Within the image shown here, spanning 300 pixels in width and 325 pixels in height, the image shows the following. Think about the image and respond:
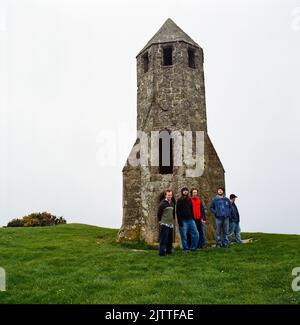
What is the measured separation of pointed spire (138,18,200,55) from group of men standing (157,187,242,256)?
10.1m

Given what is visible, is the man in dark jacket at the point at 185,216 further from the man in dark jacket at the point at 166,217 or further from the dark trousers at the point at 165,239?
the man in dark jacket at the point at 166,217

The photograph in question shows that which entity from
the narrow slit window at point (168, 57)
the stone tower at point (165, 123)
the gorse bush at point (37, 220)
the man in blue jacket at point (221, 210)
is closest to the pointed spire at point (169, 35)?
the stone tower at point (165, 123)

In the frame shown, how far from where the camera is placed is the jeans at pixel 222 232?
16812mm

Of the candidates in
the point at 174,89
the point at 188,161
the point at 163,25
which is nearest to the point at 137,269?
the point at 188,161

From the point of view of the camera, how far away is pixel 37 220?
38156 mm

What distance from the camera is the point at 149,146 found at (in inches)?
869

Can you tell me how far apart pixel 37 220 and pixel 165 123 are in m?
21.2

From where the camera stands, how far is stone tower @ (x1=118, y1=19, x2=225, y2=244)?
21453 mm

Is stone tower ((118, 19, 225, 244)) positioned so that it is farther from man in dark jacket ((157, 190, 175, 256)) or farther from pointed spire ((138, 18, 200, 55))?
man in dark jacket ((157, 190, 175, 256))

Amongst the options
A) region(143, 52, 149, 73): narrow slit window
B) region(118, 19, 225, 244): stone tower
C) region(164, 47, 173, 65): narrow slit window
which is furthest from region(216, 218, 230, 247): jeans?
region(143, 52, 149, 73): narrow slit window

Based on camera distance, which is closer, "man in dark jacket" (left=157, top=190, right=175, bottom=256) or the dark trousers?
"man in dark jacket" (left=157, top=190, right=175, bottom=256)

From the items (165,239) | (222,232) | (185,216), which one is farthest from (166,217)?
(222,232)

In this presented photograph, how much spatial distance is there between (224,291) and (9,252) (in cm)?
1073

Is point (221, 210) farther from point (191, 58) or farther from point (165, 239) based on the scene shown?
point (191, 58)
